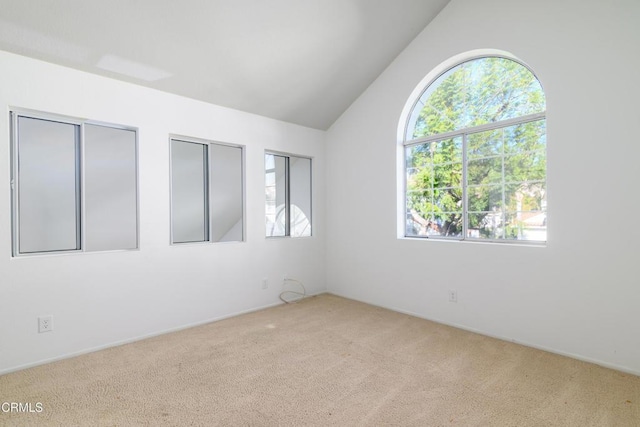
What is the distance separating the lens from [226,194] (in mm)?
4008

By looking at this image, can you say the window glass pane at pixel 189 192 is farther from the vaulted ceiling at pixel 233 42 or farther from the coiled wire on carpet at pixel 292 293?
the coiled wire on carpet at pixel 292 293

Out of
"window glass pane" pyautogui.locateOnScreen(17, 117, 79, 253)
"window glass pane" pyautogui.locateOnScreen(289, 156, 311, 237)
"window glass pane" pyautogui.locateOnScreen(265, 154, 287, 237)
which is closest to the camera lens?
"window glass pane" pyautogui.locateOnScreen(17, 117, 79, 253)

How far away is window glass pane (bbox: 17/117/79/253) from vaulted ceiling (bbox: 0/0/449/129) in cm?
59

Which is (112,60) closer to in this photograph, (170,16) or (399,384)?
(170,16)

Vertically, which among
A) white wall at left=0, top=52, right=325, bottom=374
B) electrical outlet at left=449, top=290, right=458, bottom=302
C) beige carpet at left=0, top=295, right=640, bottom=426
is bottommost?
beige carpet at left=0, top=295, right=640, bottom=426

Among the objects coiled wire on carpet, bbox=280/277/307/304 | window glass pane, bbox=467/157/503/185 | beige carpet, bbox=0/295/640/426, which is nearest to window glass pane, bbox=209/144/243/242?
coiled wire on carpet, bbox=280/277/307/304

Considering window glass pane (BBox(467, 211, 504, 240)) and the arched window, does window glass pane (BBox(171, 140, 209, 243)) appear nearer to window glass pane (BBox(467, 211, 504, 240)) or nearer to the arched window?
the arched window

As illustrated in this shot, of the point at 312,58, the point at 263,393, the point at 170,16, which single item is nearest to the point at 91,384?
the point at 263,393

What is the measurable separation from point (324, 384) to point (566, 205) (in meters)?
2.39

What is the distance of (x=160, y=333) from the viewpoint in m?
3.29

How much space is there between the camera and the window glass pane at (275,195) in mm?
4340

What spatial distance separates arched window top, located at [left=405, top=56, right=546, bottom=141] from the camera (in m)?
3.14

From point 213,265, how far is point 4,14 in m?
2.58

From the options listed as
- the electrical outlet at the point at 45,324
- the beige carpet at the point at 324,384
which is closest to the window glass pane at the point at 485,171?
the beige carpet at the point at 324,384
